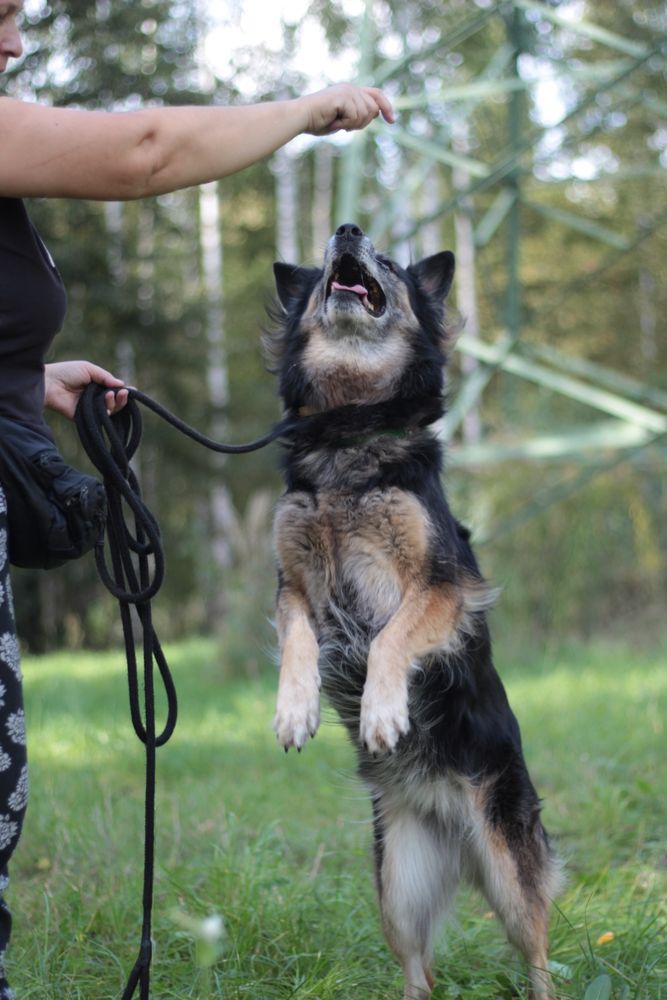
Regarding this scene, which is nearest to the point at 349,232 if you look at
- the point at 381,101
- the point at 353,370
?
the point at 353,370

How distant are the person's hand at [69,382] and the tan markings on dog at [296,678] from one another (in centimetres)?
76

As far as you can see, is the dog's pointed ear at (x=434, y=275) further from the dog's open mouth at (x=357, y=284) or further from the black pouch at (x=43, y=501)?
the black pouch at (x=43, y=501)

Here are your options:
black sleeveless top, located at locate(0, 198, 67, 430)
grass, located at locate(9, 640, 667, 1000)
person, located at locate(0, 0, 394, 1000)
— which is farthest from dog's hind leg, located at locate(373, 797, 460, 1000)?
black sleeveless top, located at locate(0, 198, 67, 430)

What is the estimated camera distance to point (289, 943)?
123 inches

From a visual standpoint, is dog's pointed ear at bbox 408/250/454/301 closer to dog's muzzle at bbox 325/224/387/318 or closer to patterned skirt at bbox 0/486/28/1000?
dog's muzzle at bbox 325/224/387/318

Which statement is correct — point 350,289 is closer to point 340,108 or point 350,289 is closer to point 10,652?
point 340,108

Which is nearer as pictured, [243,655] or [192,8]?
[243,655]

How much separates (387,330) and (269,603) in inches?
239

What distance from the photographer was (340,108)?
2.25 meters

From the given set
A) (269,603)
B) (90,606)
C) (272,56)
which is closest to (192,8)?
(272,56)

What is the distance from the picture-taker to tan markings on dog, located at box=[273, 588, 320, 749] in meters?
2.63

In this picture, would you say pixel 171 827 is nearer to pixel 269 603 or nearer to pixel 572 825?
pixel 572 825

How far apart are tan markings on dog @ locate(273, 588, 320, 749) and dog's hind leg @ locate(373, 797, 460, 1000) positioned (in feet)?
2.30

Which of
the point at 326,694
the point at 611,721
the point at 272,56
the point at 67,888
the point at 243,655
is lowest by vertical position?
the point at 243,655
